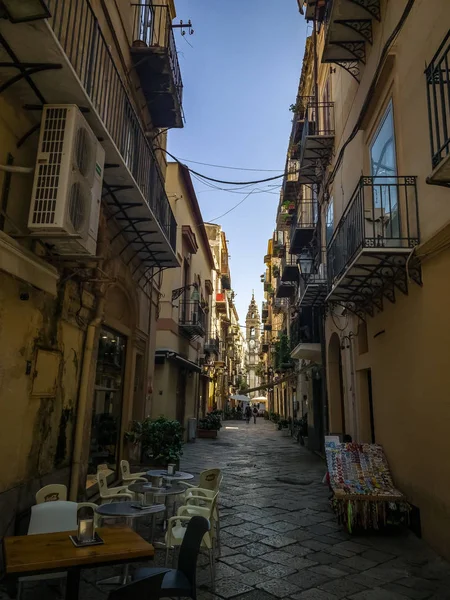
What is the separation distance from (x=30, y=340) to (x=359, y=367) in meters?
6.63

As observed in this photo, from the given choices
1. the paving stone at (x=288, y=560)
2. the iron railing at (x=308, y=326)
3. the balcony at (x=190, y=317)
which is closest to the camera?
the paving stone at (x=288, y=560)

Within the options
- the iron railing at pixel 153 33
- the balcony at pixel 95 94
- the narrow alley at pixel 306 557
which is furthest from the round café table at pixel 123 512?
the iron railing at pixel 153 33

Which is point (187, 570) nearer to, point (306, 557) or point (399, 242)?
point (306, 557)

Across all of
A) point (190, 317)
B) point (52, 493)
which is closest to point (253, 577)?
point (52, 493)

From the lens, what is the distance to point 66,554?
9.83ft

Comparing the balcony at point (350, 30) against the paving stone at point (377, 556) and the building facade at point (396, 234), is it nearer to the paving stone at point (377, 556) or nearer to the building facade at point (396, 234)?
the building facade at point (396, 234)

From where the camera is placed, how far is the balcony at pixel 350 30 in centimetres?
776

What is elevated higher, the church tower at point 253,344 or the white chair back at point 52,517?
the church tower at point 253,344

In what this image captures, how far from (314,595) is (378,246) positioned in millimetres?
4140

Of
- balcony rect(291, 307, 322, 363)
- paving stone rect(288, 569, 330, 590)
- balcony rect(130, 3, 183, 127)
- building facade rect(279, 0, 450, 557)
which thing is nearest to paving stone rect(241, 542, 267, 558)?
paving stone rect(288, 569, 330, 590)

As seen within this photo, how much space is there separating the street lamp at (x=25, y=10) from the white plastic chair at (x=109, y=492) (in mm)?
5207

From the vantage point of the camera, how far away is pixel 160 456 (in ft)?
30.7

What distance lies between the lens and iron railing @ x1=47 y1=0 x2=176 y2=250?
4.79m

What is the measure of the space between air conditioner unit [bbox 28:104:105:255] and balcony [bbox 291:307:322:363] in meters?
10.2
